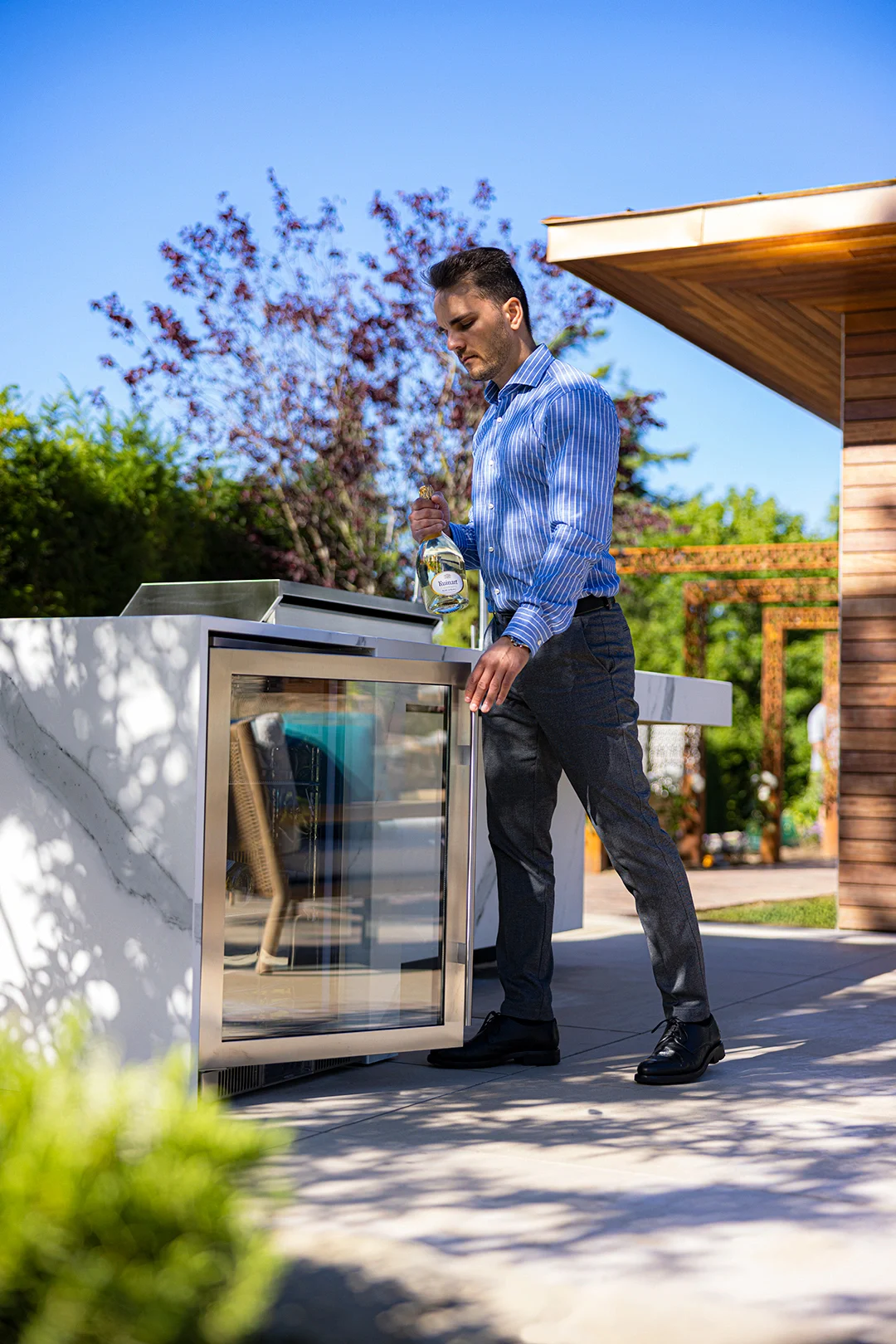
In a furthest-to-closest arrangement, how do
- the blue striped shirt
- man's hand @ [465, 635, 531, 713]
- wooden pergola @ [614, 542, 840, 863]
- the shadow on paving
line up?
wooden pergola @ [614, 542, 840, 863] → the blue striped shirt → man's hand @ [465, 635, 531, 713] → the shadow on paving

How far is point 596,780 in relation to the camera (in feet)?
9.70

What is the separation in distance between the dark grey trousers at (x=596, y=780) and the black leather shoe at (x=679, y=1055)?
3 cm

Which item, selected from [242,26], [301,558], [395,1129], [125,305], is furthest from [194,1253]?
[242,26]

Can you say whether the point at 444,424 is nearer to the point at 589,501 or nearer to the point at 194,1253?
the point at 589,501

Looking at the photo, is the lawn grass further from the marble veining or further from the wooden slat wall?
the marble veining

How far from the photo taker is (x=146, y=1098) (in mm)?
1501

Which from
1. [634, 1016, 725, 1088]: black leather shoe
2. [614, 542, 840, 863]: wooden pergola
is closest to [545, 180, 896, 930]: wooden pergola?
[634, 1016, 725, 1088]: black leather shoe

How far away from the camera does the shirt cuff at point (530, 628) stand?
2768 millimetres

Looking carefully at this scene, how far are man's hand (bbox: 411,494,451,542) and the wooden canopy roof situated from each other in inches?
98.8

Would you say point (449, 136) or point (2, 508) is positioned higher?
point (449, 136)

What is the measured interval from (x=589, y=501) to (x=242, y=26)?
45.2 feet

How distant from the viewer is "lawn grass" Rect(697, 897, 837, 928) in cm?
641

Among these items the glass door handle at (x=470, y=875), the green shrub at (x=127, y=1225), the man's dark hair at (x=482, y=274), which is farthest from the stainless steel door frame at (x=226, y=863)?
the green shrub at (x=127, y=1225)

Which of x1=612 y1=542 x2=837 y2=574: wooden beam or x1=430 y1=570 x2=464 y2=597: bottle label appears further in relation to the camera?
x1=612 y1=542 x2=837 y2=574: wooden beam
